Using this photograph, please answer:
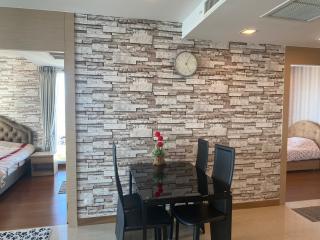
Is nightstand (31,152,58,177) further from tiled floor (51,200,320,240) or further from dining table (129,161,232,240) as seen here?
dining table (129,161,232,240)

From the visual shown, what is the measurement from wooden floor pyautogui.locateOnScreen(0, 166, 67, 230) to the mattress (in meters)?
4.47

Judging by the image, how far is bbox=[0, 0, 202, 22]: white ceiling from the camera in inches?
102

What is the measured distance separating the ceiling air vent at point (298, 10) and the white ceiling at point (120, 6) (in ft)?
2.50

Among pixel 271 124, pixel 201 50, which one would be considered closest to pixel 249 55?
pixel 201 50

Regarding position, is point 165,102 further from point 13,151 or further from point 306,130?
point 306,130

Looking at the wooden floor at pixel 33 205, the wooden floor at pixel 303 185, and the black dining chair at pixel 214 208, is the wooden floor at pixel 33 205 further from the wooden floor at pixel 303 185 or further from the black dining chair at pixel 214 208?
the wooden floor at pixel 303 185

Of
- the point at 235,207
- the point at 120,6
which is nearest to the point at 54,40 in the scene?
the point at 120,6

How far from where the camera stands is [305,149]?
5414 millimetres

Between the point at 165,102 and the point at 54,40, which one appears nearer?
the point at 54,40

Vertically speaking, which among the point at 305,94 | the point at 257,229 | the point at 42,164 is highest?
the point at 305,94

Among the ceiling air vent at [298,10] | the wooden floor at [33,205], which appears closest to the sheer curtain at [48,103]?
the wooden floor at [33,205]

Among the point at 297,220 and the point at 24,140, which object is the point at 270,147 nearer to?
the point at 297,220

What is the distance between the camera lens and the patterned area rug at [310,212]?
3.32 m

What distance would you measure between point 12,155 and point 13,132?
1051 mm
